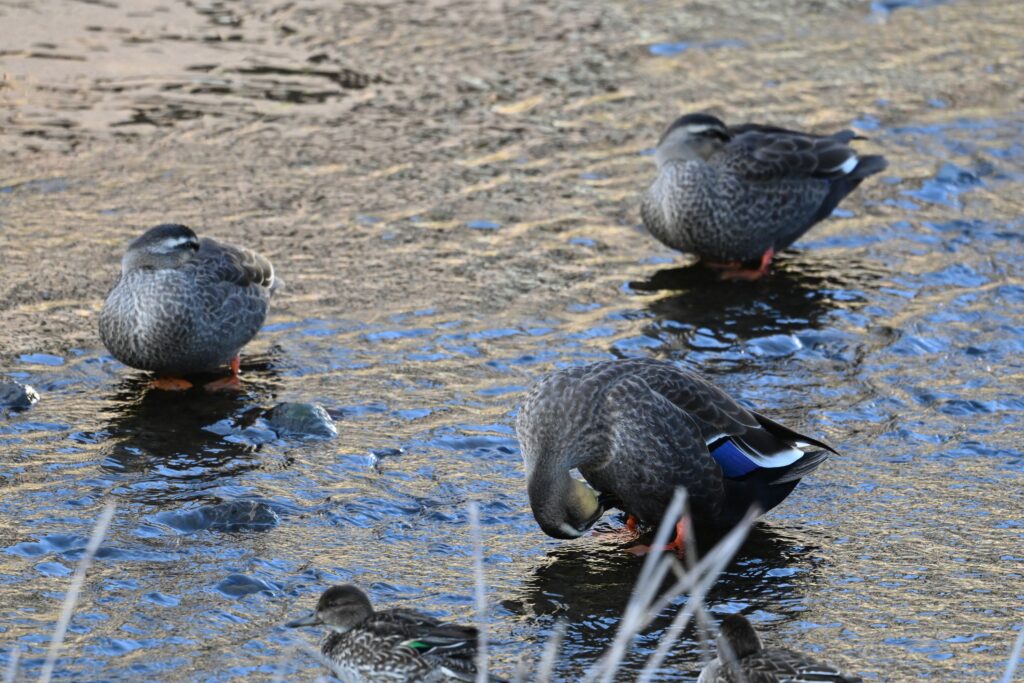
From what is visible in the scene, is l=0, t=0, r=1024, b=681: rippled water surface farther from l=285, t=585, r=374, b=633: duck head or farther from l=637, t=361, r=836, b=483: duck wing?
l=637, t=361, r=836, b=483: duck wing

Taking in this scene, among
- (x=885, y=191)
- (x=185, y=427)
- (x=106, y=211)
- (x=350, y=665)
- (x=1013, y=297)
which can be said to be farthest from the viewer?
(x=885, y=191)

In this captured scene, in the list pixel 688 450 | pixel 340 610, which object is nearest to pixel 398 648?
pixel 340 610

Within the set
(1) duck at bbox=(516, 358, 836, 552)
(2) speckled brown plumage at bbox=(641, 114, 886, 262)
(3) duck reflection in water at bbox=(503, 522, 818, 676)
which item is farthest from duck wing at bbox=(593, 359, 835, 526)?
(2) speckled brown plumage at bbox=(641, 114, 886, 262)

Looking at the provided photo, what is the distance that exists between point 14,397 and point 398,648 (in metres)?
3.54

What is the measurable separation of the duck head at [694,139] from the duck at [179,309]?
3.32 metres

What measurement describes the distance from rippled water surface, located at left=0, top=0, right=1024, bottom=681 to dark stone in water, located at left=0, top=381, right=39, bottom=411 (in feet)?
0.27

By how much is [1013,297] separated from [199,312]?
5315 millimetres

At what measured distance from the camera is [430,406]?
8.72 m

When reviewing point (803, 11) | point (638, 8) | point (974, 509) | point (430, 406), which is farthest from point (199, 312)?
point (803, 11)

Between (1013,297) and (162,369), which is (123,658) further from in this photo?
(1013,297)

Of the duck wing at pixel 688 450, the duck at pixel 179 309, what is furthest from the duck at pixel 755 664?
the duck at pixel 179 309

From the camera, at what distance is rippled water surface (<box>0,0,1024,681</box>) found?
677 cm

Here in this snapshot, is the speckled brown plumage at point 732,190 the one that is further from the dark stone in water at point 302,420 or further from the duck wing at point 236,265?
the dark stone in water at point 302,420

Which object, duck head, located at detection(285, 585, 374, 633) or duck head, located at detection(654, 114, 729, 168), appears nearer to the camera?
duck head, located at detection(285, 585, 374, 633)
